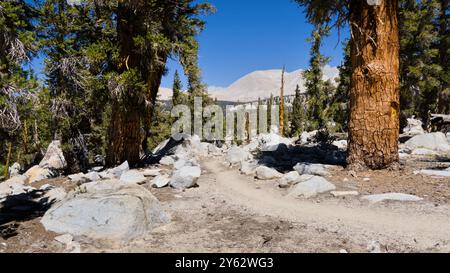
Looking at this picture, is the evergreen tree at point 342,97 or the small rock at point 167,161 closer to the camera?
the small rock at point 167,161

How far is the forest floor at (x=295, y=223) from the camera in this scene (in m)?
5.07

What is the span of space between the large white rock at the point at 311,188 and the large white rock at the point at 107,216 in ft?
11.0

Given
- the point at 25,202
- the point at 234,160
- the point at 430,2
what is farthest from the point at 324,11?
the point at 430,2

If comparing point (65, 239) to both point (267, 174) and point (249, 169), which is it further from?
point (249, 169)

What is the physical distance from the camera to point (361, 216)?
6.34 metres

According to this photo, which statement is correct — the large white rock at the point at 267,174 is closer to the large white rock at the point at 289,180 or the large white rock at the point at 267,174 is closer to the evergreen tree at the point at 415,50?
the large white rock at the point at 289,180

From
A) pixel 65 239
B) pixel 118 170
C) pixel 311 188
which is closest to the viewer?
pixel 65 239

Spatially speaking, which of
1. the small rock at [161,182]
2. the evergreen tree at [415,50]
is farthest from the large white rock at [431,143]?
the small rock at [161,182]

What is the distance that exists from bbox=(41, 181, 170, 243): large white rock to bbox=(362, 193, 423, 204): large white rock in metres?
4.34

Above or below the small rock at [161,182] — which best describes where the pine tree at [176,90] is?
above

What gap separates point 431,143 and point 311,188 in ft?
30.9

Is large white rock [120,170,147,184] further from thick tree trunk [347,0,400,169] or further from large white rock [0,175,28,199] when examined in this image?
thick tree trunk [347,0,400,169]

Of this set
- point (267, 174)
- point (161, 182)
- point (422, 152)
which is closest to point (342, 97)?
point (422, 152)

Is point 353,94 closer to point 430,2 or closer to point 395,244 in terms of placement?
point 395,244
